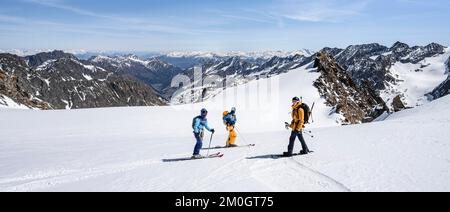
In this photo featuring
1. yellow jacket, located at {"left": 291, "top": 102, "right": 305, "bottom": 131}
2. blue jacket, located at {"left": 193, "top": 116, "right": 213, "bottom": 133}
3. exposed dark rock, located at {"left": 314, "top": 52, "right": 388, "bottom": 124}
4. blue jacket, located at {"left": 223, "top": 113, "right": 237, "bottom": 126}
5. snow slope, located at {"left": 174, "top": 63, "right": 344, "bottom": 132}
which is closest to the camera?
yellow jacket, located at {"left": 291, "top": 102, "right": 305, "bottom": 131}

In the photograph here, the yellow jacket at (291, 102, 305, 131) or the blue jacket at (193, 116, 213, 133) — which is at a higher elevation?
the yellow jacket at (291, 102, 305, 131)

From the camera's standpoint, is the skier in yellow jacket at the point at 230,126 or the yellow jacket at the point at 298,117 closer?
the yellow jacket at the point at 298,117

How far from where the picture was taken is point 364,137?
69.5ft

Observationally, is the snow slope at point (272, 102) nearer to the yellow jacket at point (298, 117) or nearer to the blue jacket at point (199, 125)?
the blue jacket at point (199, 125)

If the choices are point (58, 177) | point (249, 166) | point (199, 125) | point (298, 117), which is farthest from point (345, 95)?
point (58, 177)

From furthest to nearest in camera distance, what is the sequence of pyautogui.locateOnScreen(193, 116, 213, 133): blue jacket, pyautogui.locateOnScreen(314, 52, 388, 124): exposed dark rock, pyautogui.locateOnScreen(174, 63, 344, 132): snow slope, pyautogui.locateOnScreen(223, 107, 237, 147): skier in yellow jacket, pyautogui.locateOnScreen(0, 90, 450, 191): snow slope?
pyautogui.locateOnScreen(314, 52, 388, 124): exposed dark rock
pyautogui.locateOnScreen(174, 63, 344, 132): snow slope
pyautogui.locateOnScreen(223, 107, 237, 147): skier in yellow jacket
pyautogui.locateOnScreen(193, 116, 213, 133): blue jacket
pyautogui.locateOnScreen(0, 90, 450, 191): snow slope

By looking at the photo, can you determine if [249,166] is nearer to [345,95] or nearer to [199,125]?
[199,125]

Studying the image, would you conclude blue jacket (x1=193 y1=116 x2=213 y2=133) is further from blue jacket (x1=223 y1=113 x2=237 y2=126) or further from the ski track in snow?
blue jacket (x1=223 y1=113 x2=237 y2=126)

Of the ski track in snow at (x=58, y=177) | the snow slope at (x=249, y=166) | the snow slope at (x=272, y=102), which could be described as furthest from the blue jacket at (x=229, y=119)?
the snow slope at (x=272, y=102)

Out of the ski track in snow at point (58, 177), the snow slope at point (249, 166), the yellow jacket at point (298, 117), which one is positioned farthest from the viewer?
the yellow jacket at point (298, 117)

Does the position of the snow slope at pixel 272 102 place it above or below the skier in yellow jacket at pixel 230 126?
below

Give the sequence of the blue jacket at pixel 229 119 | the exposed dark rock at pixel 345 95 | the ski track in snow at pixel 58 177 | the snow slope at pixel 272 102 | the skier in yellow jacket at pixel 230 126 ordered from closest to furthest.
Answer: the ski track in snow at pixel 58 177
the skier in yellow jacket at pixel 230 126
the blue jacket at pixel 229 119
the snow slope at pixel 272 102
the exposed dark rock at pixel 345 95

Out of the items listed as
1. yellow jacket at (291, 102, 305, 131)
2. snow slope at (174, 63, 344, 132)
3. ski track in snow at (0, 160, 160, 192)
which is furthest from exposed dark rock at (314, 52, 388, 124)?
ski track in snow at (0, 160, 160, 192)
